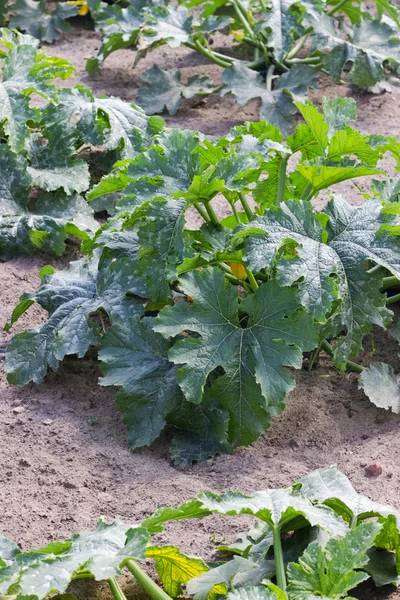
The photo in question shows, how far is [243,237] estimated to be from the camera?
3.41 m

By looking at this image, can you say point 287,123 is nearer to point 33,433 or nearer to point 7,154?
point 7,154

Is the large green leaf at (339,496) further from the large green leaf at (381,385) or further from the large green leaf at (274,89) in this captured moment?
the large green leaf at (274,89)

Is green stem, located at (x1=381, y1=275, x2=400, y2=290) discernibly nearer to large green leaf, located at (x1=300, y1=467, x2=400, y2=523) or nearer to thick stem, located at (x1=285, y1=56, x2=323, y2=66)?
large green leaf, located at (x1=300, y1=467, x2=400, y2=523)

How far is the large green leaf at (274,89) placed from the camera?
215 inches

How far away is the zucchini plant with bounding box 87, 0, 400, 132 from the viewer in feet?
18.2

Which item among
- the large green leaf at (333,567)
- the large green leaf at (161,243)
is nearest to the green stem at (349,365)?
the large green leaf at (161,243)

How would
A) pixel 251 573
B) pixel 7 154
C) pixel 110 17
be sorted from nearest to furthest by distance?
1. pixel 251 573
2. pixel 7 154
3. pixel 110 17

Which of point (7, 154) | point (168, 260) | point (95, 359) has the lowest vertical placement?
point (95, 359)

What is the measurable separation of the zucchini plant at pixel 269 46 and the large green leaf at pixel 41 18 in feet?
2.65

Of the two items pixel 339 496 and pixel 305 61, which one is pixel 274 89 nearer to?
pixel 305 61

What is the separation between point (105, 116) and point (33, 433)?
1894mm

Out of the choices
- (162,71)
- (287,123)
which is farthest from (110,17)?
(287,123)

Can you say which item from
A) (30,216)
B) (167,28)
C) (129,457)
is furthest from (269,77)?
(129,457)

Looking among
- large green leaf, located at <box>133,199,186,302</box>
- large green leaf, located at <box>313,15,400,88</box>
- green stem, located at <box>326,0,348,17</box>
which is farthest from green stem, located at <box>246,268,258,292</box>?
green stem, located at <box>326,0,348,17</box>
